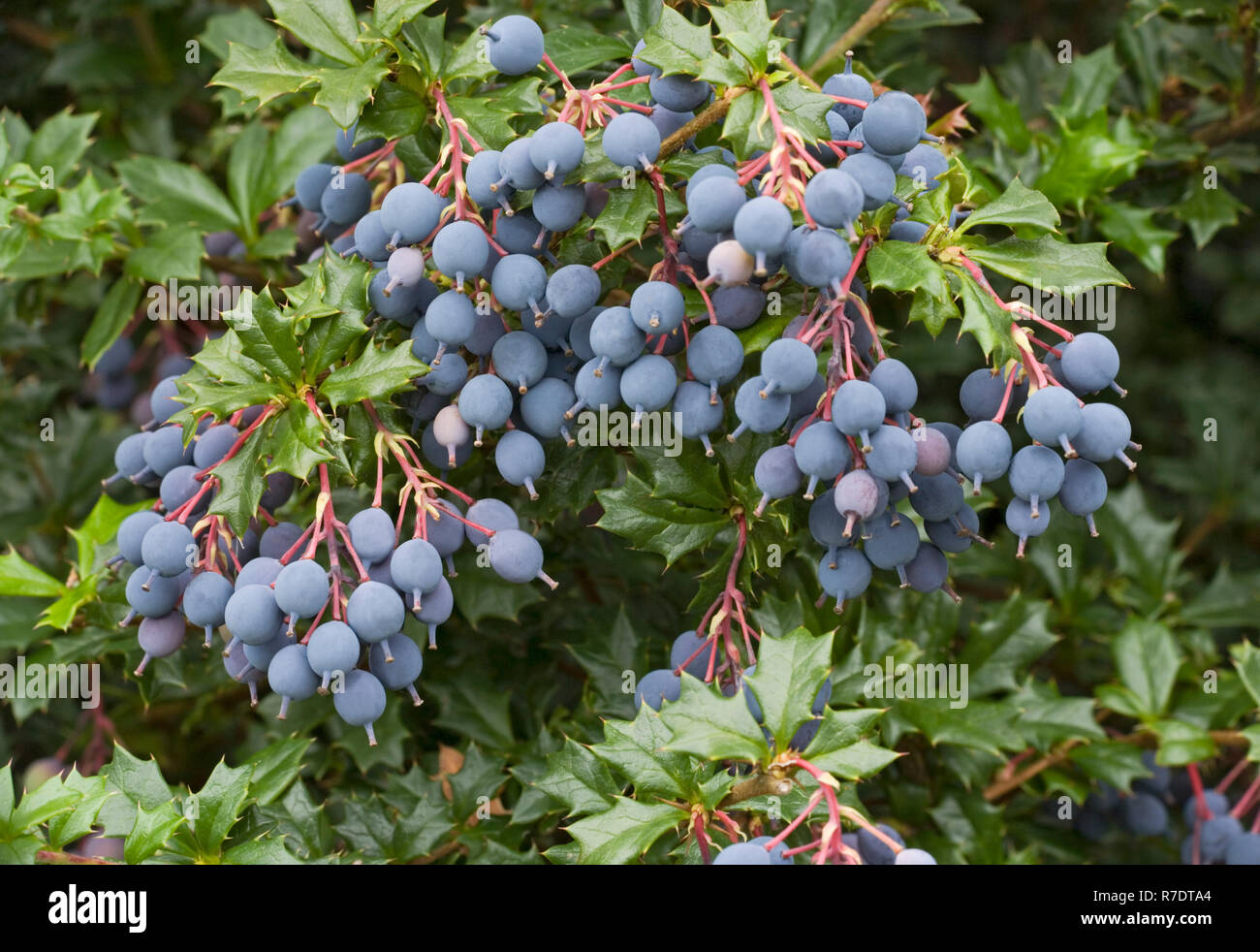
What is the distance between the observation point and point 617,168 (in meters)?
1.48

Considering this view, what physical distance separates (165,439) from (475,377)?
0.52m

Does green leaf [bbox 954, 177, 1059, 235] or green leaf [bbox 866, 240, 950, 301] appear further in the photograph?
green leaf [bbox 954, 177, 1059, 235]

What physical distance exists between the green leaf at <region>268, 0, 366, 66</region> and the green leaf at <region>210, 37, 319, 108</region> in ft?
0.14

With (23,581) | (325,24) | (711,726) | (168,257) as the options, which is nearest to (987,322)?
(711,726)

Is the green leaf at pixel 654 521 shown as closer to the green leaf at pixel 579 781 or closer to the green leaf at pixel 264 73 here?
the green leaf at pixel 579 781

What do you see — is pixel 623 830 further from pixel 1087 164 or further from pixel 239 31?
pixel 239 31

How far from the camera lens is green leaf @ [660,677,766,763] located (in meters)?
1.36

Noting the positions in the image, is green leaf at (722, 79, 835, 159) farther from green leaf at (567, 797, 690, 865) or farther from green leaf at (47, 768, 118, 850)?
green leaf at (47, 768, 118, 850)

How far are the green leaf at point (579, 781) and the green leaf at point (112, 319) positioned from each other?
123 cm

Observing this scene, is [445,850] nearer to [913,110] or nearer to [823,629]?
[823,629]

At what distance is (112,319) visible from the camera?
7.47ft

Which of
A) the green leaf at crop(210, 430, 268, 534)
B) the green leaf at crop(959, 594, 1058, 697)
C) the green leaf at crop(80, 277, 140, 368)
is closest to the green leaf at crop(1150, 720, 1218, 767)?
the green leaf at crop(959, 594, 1058, 697)

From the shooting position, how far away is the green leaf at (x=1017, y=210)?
58.9 inches

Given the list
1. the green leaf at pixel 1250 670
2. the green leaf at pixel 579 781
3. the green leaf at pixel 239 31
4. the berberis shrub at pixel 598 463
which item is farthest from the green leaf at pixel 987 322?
the green leaf at pixel 239 31
